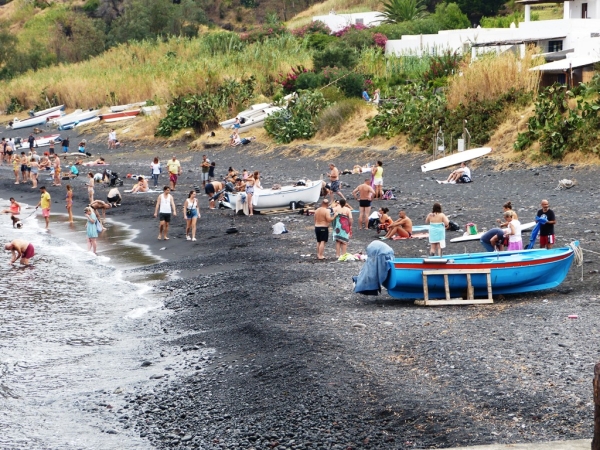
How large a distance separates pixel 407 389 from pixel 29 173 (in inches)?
1299

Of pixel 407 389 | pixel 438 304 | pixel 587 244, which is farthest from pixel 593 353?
pixel 587 244

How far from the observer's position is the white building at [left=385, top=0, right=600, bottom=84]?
3419 centimetres

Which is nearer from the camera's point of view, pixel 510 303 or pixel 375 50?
pixel 510 303

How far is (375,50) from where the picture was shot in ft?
169

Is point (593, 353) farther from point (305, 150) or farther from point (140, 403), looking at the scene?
point (305, 150)

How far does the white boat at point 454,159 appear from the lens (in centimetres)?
3047

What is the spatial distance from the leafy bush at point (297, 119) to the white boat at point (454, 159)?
963 cm

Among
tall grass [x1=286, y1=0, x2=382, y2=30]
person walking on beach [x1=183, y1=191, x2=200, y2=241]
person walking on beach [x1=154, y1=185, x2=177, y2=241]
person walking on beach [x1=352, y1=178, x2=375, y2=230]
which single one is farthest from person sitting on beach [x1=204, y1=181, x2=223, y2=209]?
tall grass [x1=286, y1=0, x2=382, y2=30]

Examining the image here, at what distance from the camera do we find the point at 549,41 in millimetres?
42438

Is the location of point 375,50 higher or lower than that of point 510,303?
higher

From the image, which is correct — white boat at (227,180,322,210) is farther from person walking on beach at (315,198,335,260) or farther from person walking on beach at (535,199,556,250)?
person walking on beach at (535,199,556,250)

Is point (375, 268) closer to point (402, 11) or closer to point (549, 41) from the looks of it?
point (549, 41)

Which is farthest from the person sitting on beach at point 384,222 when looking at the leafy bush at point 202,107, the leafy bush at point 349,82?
the leafy bush at point 202,107

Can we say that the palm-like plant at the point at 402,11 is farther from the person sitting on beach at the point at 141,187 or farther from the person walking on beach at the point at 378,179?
the person walking on beach at the point at 378,179
